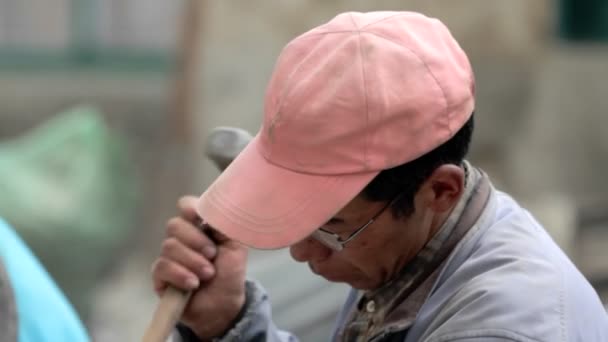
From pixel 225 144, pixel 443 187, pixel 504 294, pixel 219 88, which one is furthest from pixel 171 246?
pixel 219 88

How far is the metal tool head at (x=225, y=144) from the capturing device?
203 cm

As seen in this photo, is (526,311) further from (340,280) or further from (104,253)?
(104,253)

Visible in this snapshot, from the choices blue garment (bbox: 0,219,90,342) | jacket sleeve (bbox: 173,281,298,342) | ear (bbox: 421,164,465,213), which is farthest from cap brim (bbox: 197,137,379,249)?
blue garment (bbox: 0,219,90,342)

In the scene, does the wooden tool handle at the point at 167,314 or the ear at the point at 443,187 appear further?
the wooden tool handle at the point at 167,314

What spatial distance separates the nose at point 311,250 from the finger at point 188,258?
253mm

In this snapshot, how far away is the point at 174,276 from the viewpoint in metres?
1.97

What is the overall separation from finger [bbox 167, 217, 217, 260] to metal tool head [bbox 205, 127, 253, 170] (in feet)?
0.42

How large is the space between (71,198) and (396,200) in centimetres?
346

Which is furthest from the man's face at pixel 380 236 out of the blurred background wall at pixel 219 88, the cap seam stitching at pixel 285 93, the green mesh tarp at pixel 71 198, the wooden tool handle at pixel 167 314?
the blurred background wall at pixel 219 88

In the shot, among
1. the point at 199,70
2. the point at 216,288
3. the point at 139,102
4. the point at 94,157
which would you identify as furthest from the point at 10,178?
the point at 216,288

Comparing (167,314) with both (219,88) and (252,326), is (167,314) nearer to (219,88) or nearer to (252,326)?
(252,326)

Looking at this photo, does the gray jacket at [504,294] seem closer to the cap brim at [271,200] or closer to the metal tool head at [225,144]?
the cap brim at [271,200]

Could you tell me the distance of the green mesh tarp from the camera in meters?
4.75

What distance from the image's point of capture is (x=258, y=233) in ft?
5.56
